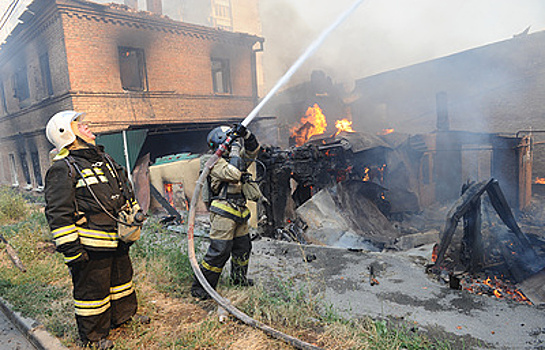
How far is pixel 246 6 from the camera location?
40500 millimetres

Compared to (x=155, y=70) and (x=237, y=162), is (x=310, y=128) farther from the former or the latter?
(x=237, y=162)

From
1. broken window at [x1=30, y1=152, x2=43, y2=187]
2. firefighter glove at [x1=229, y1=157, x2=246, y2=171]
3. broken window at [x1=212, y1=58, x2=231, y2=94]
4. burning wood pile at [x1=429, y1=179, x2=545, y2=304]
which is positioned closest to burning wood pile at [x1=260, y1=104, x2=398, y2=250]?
burning wood pile at [x1=429, y1=179, x2=545, y2=304]

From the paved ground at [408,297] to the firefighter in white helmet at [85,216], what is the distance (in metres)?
2.29

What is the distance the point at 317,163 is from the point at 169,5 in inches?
1567

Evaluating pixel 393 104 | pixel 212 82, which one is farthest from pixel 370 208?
pixel 393 104

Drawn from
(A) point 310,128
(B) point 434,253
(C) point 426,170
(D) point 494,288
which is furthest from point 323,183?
(A) point 310,128

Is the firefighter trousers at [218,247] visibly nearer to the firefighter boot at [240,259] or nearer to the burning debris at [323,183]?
the firefighter boot at [240,259]

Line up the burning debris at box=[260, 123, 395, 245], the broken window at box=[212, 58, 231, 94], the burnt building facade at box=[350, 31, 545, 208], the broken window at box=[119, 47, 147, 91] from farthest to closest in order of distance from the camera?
the broken window at box=[212, 58, 231, 94] < the broken window at box=[119, 47, 147, 91] < the burnt building facade at box=[350, 31, 545, 208] < the burning debris at box=[260, 123, 395, 245]

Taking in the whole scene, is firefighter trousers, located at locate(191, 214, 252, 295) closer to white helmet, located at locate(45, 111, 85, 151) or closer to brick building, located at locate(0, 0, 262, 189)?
white helmet, located at locate(45, 111, 85, 151)

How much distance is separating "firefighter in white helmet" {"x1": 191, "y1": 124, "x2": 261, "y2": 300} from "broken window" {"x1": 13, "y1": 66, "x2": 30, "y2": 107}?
17965 millimetres

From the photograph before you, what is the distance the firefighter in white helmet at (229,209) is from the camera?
3.88m

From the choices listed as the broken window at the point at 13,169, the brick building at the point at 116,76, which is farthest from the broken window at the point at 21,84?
the broken window at the point at 13,169

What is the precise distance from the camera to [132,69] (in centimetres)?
1515

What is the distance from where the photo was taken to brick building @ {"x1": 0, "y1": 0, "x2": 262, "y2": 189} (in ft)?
44.1
